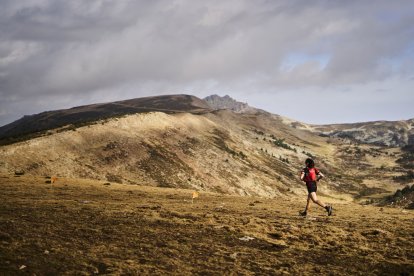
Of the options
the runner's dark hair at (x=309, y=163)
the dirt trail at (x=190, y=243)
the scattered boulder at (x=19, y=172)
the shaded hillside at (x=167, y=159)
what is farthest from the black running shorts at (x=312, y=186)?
the shaded hillside at (x=167, y=159)

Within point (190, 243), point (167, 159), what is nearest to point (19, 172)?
point (167, 159)

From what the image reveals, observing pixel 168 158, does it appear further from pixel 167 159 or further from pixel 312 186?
pixel 312 186

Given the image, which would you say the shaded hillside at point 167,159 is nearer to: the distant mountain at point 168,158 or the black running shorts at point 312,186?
the distant mountain at point 168,158

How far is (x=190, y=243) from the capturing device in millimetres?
12156

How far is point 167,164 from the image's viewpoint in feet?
174

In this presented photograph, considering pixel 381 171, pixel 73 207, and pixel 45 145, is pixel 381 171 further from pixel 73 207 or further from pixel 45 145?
pixel 73 207

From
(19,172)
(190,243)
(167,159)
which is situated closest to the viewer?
(190,243)

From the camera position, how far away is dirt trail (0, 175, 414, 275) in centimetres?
995

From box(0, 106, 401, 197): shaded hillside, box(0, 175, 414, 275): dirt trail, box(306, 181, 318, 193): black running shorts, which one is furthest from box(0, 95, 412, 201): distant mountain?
box(306, 181, 318, 193): black running shorts

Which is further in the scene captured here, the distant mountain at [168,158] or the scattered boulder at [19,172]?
the distant mountain at [168,158]

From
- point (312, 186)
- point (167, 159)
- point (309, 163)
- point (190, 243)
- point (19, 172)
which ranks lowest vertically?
point (190, 243)

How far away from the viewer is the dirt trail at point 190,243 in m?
9.95

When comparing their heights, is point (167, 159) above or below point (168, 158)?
below

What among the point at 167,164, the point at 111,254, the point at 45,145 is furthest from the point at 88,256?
the point at 167,164
